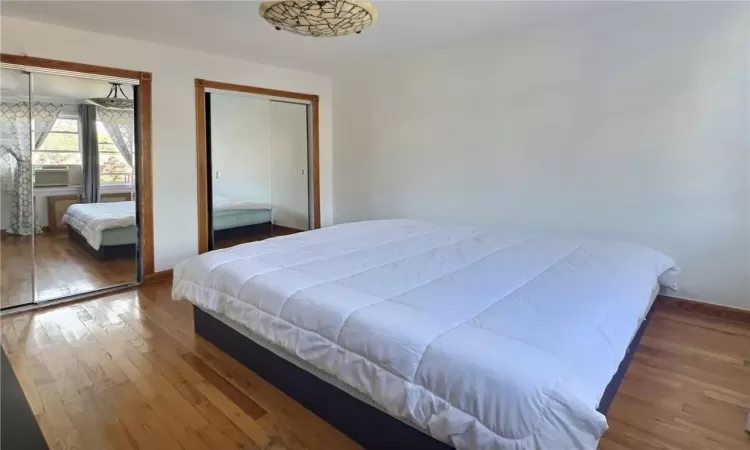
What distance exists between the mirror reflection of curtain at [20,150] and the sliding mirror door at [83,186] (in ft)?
0.04

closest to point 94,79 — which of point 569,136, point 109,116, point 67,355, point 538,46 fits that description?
point 109,116

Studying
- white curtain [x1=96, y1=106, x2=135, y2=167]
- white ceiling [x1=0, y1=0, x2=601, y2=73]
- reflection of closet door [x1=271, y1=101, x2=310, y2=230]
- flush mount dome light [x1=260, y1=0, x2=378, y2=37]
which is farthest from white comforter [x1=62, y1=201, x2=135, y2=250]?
flush mount dome light [x1=260, y1=0, x2=378, y2=37]

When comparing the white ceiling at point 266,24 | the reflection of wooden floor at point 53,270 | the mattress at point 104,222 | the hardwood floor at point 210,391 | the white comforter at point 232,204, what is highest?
the white ceiling at point 266,24

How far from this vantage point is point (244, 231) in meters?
5.20

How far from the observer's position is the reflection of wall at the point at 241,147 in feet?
15.2

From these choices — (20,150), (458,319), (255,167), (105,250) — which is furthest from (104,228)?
(458,319)

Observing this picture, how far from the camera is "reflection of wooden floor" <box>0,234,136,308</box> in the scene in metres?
3.38

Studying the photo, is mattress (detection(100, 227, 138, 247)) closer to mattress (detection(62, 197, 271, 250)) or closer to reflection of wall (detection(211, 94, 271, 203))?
mattress (detection(62, 197, 271, 250))

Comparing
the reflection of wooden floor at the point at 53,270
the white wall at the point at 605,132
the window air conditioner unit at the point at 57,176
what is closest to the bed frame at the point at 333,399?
the white wall at the point at 605,132

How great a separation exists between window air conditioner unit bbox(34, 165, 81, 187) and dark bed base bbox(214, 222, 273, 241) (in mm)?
1466

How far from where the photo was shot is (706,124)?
3.04 metres

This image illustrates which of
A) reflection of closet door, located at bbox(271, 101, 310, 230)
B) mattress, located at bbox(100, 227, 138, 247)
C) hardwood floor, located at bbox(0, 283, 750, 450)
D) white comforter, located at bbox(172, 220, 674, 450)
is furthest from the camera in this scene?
reflection of closet door, located at bbox(271, 101, 310, 230)

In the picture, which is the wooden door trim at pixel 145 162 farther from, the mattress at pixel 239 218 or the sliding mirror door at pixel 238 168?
the mattress at pixel 239 218

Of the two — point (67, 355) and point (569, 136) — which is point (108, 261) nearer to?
point (67, 355)
